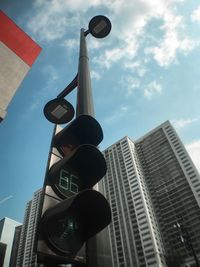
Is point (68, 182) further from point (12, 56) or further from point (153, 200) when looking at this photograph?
point (153, 200)

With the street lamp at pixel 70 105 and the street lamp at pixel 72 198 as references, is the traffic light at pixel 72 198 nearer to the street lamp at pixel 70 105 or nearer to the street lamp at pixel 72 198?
the street lamp at pixel 72 198

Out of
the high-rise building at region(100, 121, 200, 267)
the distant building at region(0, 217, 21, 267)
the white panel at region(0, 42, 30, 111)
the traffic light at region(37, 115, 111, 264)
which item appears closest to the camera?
the traffic light at region(37, 115, 111, 264)

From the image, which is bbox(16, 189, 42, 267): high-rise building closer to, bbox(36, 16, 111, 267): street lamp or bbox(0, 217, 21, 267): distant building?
bbox(0, 217, 21, 267): distant building

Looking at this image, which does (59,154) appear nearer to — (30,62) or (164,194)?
(30,62)

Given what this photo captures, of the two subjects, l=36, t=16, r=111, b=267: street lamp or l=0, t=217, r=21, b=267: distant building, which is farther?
l=0, t=217, r=21, b=267: distant building

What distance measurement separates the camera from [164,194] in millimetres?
92875

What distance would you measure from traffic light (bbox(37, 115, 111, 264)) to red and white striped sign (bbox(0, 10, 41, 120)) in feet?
11.0

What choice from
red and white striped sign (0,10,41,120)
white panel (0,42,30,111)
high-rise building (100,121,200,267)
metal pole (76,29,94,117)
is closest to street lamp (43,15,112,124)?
metal pole (76,29,94,117)

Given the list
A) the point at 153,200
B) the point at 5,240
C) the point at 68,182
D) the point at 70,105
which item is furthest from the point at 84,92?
the point at 153,200

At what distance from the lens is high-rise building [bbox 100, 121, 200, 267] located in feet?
253

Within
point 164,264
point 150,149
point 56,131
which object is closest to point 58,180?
point 56,131

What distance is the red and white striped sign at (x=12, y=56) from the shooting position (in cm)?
546

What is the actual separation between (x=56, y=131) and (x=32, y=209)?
12759 cm

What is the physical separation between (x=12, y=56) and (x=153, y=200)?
98.9m
